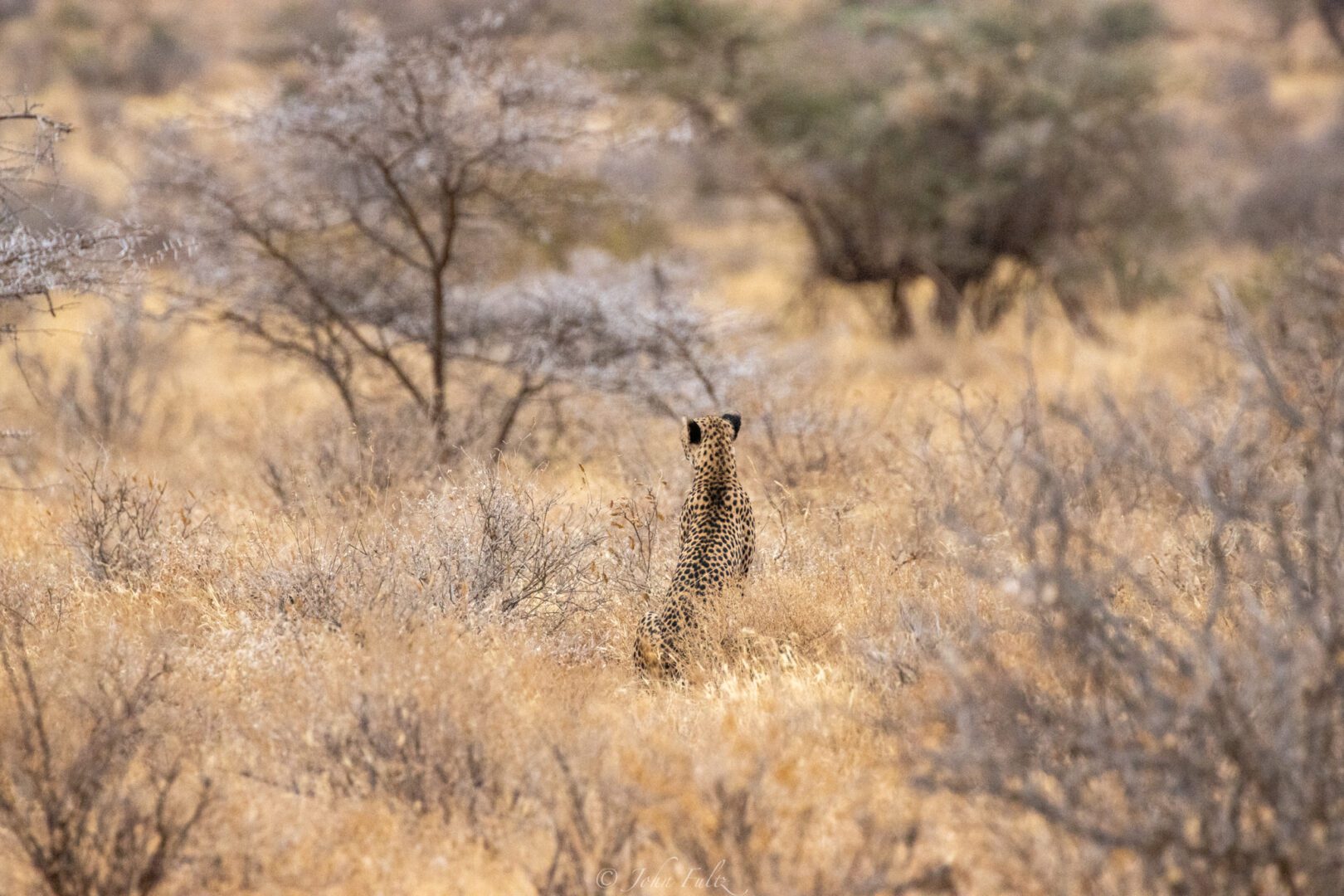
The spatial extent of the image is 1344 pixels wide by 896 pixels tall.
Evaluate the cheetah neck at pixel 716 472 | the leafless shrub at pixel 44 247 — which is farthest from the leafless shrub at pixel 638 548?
the leafless shrub at pixel 44 247

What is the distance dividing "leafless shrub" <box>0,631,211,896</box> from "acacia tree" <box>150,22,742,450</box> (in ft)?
11.9

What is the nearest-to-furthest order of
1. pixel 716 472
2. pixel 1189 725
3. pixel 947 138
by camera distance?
pixel 1189 725 → pixel 716 472 → pixel 947 138

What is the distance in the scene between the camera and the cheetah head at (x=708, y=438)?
5336 mm

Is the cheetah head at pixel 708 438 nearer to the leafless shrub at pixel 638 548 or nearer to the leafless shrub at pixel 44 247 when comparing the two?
the leafless shrub at pixel 638 548

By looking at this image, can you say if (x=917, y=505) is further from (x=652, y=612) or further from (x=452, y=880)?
(x=452, y=880)

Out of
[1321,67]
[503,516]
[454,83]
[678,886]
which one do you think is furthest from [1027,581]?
[1321,67]

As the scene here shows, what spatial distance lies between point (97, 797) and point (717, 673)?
205 cm

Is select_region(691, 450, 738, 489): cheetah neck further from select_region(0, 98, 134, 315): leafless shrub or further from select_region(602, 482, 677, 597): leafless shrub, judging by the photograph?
select_region(0, 98, 134, 315): leafless shrub

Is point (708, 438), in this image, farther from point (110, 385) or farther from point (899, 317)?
point (899, 317)

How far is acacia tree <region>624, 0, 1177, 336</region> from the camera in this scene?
1468cm

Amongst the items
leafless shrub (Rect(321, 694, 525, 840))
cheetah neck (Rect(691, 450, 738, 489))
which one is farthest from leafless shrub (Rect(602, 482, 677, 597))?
leafless shrub (Rect(321, 694, 525, 840))

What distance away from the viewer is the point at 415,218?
7980 millimetres

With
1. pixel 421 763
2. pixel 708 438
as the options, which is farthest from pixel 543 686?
pixel 708 438

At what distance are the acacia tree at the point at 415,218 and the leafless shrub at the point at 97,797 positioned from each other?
11.9ft
